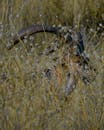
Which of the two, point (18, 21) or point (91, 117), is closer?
point (91, 117)

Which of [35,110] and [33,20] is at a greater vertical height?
[35,110]

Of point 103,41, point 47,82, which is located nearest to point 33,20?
point 103,41

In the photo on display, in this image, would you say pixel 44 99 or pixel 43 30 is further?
pixel 43 30

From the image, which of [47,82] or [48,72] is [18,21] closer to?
[48,72]

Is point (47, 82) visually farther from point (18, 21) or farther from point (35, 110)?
point (18, 21)

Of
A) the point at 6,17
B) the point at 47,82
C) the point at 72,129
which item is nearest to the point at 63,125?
the point at 72,129

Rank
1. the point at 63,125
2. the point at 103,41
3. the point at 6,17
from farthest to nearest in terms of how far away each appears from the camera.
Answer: the point at 6,17 → the point at 103,41 → the point at 63,125

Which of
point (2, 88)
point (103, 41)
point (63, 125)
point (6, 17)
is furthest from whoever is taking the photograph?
point (6, 17)

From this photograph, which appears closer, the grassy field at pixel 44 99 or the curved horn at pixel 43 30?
the grassy field at pixel 44 99

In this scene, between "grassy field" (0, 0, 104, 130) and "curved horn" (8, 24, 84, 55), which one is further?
"curved horn" (8, 24, 84, 55)
